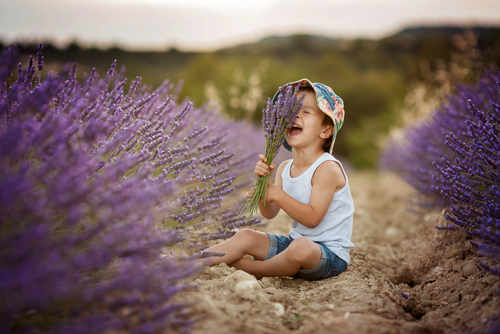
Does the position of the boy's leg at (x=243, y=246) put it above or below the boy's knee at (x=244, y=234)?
below

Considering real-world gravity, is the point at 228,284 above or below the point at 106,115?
below

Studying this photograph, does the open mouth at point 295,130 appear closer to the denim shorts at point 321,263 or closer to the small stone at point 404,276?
the denim shorts at point 321,263

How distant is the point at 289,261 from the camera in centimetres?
194

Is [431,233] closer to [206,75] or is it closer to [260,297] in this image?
[260,297]

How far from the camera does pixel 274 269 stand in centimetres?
201

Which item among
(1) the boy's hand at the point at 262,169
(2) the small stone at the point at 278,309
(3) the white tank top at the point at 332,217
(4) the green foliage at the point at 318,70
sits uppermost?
(4) the green foliage at the point at 318,70

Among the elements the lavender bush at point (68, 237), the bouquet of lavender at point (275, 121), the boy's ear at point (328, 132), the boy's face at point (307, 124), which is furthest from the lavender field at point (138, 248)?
the boy's ear at point (328, 132)

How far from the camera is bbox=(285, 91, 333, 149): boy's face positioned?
2.09m

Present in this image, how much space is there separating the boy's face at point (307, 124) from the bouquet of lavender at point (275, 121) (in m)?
0.12

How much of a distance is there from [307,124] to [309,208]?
50 cm

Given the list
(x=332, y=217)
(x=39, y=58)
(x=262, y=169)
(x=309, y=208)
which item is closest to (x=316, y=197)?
(x=309, y=208)

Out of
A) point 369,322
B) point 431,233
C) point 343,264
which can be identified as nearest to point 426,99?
point 431,233

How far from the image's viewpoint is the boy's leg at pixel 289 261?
1.91 m

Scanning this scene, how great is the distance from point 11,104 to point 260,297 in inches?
54.6
